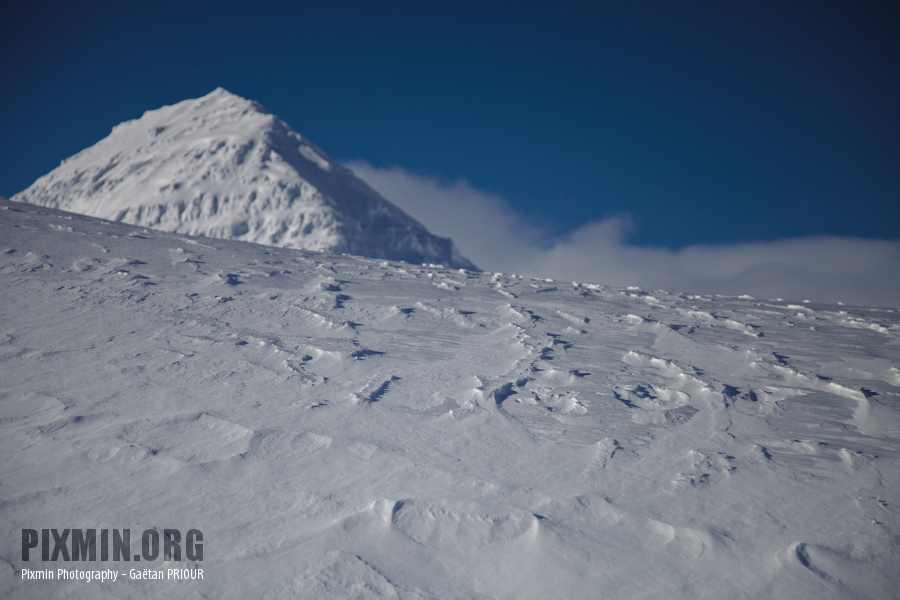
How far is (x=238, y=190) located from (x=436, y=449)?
263ft

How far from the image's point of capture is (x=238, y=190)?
2948 inches

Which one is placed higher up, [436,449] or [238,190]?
[238,190]

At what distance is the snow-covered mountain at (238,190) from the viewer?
7050 centimetres

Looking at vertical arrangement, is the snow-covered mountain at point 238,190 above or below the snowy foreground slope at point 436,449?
above

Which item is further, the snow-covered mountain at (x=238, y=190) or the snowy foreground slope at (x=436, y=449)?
the snow-covered mountain at (x=238, y=190)

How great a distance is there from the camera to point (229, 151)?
78.2m

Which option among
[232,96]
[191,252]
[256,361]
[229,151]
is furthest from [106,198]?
[256,361]

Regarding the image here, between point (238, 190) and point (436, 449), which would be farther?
point (238, 190)

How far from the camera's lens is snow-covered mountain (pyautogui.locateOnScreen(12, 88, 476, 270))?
2776 inches

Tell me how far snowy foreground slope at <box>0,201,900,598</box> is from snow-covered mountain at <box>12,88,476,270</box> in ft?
200

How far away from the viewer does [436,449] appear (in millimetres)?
3119

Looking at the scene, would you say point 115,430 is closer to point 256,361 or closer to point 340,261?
point 256,361

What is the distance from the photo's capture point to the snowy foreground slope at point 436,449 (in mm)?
2256

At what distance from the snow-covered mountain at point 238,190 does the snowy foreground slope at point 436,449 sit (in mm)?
60980
